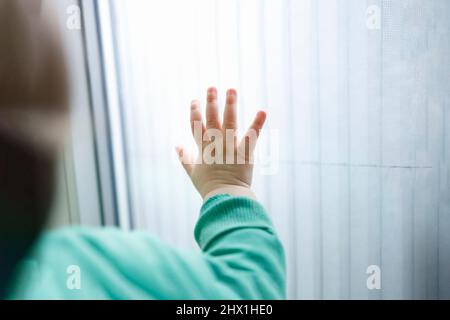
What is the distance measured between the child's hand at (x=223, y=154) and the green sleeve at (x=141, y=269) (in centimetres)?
13

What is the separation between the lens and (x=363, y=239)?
86 cm

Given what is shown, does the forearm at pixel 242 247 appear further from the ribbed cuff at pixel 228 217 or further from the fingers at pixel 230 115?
the fingers at pixel 230 115

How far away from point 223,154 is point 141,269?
0.28 meters

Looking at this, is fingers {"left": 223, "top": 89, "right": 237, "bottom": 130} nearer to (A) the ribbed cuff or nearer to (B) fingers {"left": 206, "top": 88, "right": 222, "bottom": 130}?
(B) fingers {"left": 206, "top": 88, "right": 222, "bottom": 130}

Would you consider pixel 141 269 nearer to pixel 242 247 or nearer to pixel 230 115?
pixel 242 247

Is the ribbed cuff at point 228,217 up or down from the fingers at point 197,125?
down

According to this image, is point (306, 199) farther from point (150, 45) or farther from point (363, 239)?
Answer: point (150, 45)

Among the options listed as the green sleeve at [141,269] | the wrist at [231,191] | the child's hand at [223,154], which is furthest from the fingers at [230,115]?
the green sleeve at [141,269]

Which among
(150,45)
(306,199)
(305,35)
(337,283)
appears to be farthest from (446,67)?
(150,45)

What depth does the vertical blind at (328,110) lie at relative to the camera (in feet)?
2.52

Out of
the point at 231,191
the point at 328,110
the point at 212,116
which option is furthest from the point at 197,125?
the point at 328,110

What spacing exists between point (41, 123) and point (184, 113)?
14.4 inches

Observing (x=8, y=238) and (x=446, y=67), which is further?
(x=446, y=67)
